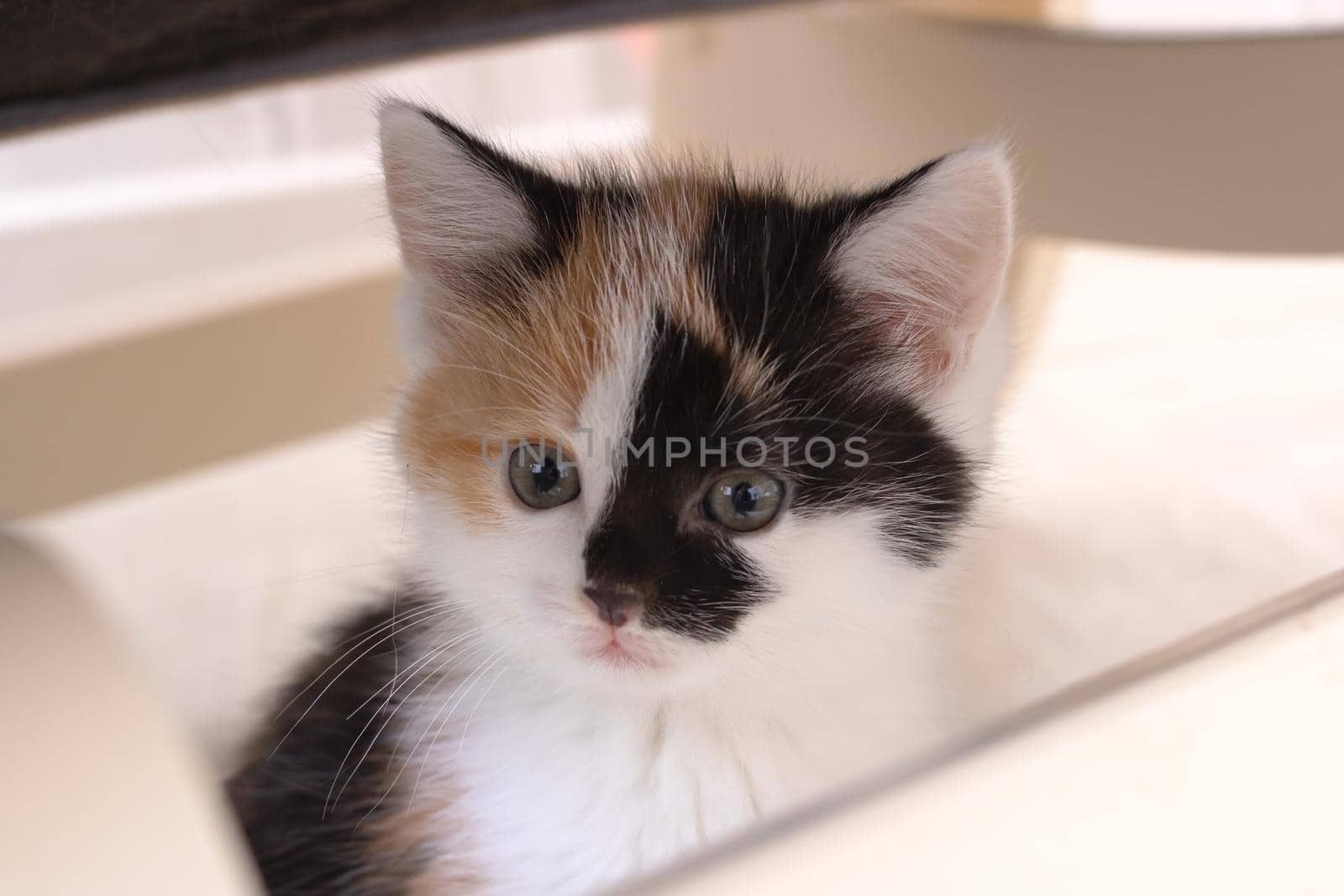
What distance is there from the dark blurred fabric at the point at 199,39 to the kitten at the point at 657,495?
0.20 ft

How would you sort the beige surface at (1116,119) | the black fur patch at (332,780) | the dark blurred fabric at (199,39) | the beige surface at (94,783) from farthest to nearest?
the beige surface at (1116,119) < the black fur patch at (332,780) < the dark blurred fabric at (199,39) < the beige surface at (94,783)

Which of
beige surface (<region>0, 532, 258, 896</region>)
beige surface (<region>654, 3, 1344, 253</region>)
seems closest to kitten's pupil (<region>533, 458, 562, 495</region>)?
beige surface (<region>0, 532, 258, 896</region>)

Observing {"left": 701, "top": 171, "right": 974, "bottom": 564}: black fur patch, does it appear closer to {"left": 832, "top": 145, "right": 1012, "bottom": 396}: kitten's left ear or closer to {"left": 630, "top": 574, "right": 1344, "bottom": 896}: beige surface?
{"left": 832, "top": 145, "right": 1012, "bottom": 396}: kitten's left ear

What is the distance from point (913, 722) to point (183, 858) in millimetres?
384

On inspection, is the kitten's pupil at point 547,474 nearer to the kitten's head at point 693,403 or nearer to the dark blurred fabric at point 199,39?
the kitten's head at point 693,403

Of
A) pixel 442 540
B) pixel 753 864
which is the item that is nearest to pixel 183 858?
pixel 753 864

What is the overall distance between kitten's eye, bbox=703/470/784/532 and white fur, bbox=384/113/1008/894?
0.04 ft

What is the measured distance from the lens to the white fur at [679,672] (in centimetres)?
57

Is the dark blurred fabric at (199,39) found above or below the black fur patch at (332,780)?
above

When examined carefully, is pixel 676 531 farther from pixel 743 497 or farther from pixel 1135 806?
pixel 1135 806

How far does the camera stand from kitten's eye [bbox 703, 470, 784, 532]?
0.57 m

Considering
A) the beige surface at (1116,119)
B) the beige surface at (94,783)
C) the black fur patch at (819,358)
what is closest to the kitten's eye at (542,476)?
the black fur patch at (819,358)

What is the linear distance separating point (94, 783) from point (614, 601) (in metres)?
0.25

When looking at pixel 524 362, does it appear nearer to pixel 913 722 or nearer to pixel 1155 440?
pixel 913 722
